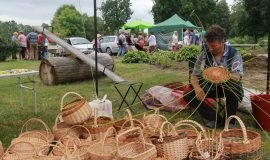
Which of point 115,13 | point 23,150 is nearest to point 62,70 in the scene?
point 23,150

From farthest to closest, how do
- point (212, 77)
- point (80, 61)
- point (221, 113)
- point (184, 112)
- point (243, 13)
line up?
point (243, 13) → point (80, 61) → point (184, 112) → point (221, 113) → point (212, 77)

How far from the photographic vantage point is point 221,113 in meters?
4.83

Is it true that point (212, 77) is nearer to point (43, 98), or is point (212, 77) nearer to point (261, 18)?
point (43, 98)

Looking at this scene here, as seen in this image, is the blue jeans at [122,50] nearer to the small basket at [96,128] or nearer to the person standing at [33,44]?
the person standing at [33,44]

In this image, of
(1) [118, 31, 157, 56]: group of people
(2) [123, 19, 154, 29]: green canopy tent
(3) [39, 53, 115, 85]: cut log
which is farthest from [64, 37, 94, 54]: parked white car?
(3) [39, 53, 115, 85]: cut log

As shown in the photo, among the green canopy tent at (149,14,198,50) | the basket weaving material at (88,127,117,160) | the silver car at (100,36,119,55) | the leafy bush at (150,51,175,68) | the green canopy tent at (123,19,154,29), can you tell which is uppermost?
the green canopy tent at (123,19,154,29)

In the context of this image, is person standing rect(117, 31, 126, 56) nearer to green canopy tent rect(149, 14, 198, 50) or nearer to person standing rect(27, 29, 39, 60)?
green canopy tent rect(149, 14, 198, 50)

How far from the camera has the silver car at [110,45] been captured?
19594mm

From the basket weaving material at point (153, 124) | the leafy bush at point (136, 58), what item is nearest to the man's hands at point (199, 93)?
the basket weaving material at point (153, 124)

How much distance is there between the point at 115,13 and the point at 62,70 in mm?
42347

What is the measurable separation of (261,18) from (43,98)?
22267 millimetres

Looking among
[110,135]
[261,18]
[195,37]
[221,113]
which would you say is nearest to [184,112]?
[221,113]

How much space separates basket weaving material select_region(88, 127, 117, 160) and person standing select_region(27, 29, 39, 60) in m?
12.9

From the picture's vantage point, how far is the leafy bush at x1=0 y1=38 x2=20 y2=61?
15406mm
